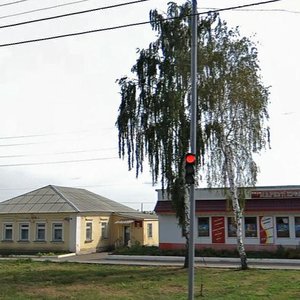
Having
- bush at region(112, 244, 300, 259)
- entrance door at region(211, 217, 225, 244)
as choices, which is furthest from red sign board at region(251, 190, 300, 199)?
bush at region(112, 244, 300, 259)

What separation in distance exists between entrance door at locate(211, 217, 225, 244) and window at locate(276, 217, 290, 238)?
12.8ft

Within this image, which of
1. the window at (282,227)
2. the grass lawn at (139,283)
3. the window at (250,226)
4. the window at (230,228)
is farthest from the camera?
the window at (230,228)

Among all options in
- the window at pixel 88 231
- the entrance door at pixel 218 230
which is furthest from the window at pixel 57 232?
the entrance door at pixel 218 230

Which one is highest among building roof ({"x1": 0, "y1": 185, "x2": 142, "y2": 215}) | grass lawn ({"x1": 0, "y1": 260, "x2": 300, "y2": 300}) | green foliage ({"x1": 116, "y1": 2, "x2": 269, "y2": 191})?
green foliage ({"x1": 116, "y1": 2, "x2": 269, "y2": 191})

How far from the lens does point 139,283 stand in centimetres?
1928

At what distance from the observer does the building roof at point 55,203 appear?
40125 millimetres

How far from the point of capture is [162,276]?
21.5 meters

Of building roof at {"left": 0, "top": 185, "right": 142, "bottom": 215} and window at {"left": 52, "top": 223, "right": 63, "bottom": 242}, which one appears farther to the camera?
building roof at {"left": 0, "top": 185, "right": 142, "bottom": 215}

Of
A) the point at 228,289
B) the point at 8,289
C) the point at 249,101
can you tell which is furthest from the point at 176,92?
the point at 8,289

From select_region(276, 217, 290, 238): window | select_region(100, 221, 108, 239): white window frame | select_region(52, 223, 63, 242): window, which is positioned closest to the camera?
select_region(276, 217, 290, 238): window

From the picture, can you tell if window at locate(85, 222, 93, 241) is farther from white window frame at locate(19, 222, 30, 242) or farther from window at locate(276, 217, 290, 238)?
window at locate(276, 217, 290, 238)

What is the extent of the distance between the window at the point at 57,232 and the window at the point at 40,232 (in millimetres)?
934

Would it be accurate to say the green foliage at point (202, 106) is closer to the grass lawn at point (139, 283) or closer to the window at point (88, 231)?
the grass lawn at point (139, 283)

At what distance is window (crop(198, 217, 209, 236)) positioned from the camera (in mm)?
36031
